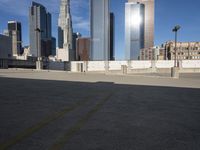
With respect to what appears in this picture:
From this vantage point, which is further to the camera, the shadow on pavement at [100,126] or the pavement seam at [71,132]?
the shadow on pavement at [100,126]

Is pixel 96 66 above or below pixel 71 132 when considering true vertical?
above

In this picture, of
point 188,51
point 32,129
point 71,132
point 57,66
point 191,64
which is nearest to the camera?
point 71,132

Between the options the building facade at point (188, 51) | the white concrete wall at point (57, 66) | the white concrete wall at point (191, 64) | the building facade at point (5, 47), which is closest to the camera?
the white concrete wall at point (191, 64)

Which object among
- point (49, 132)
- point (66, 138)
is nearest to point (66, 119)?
point (49, 132)

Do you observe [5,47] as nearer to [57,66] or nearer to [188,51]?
[57,66]

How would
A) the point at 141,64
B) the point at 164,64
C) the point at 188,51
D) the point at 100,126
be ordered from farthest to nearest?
the point at 188,51 < the point at 141,64 < the point at 164,64 < the point at 100,126

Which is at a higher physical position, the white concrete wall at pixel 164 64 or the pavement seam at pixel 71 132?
the white concrete wall at pixel 164 64

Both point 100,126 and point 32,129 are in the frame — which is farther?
point 100,126

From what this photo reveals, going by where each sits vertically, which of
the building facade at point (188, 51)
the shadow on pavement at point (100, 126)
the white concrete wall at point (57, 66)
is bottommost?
the shadow on pavement at point (100, 126)

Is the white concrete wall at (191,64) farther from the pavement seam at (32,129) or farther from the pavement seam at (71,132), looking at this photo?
the pavement seam at (32,129)

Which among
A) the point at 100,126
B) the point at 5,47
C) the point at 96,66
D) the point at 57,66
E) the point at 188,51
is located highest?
the point at 5,47

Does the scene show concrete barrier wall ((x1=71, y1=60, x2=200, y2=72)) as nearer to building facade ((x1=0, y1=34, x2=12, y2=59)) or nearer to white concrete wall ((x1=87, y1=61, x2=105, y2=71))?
white concrete wall ((x1=87, y1=61, x2=105, y2=71))

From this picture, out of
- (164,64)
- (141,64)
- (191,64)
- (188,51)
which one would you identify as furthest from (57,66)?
(188,51)

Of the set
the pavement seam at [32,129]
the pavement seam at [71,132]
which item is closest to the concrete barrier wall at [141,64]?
the pavement seam at [71,132]
